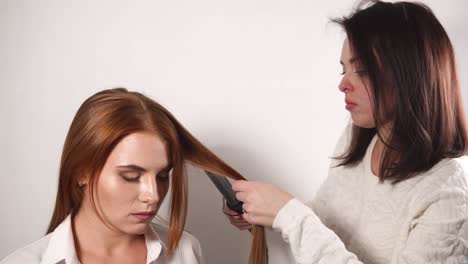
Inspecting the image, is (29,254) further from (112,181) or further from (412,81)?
(412,81)

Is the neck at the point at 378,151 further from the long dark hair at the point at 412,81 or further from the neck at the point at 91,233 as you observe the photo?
the neck at the point at 91,233

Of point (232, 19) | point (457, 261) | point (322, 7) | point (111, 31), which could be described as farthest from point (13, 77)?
point (457, 261)

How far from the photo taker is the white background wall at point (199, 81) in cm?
141

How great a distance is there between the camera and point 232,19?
5.00 ft

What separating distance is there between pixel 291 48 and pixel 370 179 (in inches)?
20.8

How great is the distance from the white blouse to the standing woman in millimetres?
205

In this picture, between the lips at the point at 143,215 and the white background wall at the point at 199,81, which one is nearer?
the lips at the point at 143,215

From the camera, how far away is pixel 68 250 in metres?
1.08

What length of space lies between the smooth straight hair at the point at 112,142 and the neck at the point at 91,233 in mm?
30

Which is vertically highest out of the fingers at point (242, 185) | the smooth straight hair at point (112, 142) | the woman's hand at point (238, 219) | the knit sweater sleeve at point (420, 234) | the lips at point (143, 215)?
the smooth straight hair at point (112, 142)

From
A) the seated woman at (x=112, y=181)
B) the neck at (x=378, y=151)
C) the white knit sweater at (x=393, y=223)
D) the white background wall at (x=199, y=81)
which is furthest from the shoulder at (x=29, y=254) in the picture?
the neck at (x=378, y=151)

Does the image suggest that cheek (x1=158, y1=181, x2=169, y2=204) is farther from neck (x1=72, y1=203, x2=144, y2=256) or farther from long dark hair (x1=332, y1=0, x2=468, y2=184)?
long dark hair (x1=332, y1=0, x2=468, y2=184)

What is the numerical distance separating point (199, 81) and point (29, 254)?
0.67m

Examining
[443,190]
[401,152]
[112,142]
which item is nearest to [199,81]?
[112,142]
